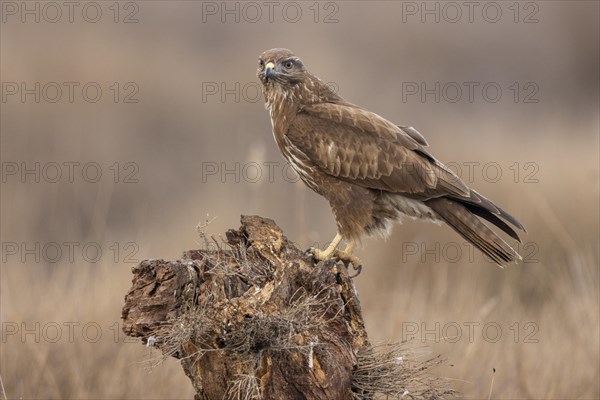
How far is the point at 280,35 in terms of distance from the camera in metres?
19.1

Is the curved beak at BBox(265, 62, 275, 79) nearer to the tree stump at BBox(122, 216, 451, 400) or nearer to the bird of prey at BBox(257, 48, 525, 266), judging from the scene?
the bird of prey at BBox(257, 48, 525, 266)

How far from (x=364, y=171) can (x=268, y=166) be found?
15.8 ft

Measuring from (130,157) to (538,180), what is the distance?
6.44 meters

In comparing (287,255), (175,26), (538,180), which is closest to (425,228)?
(538,180)

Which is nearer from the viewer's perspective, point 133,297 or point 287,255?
point 133,297

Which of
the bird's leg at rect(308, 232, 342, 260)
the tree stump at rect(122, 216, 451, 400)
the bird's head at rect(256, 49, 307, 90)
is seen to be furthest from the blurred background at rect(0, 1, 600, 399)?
the tree stump at rect(122, 216, 451, 400)

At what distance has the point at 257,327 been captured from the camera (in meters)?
4.60

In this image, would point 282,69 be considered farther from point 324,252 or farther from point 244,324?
point 244,324

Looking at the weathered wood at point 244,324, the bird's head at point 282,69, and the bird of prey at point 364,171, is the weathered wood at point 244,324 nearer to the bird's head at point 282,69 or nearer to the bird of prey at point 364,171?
the bird of prey at point 364,171

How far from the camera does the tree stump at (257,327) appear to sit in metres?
4.64

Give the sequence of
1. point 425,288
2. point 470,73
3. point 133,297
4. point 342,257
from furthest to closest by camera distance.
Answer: point 470,73
point 425,288
point 342,257
point 133,297

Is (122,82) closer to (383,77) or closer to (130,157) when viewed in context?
(130,157)

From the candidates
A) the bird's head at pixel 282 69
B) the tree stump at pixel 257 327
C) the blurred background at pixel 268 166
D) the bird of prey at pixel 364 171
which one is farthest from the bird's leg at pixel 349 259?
the tree stump at pixel 257 327

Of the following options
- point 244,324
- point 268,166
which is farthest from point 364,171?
point 268,166
